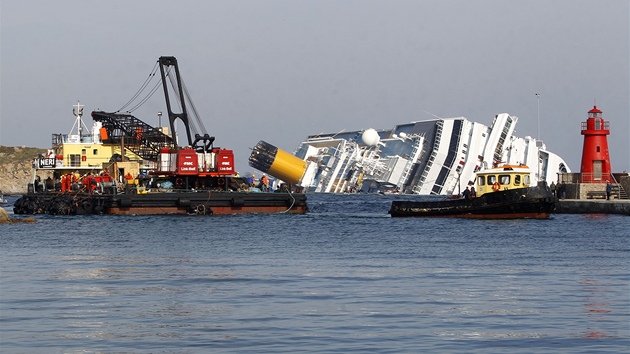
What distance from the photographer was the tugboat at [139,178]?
160ft

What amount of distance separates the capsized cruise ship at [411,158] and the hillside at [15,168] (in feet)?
217

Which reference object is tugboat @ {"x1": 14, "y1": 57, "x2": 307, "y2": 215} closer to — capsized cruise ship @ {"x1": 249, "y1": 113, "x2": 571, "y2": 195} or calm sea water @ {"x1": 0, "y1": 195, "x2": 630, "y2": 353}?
calm sea water @ {"x1": 0, "y1": 195, "x2": 630, "y2": 353}

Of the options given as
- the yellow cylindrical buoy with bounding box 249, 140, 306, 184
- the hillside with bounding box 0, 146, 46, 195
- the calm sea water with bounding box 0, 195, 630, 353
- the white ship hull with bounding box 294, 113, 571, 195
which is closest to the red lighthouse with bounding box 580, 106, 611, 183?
the calm sea water with bounding box 0, 195, 630, 353

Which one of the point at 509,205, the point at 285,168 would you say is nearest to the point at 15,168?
the point at 285,168

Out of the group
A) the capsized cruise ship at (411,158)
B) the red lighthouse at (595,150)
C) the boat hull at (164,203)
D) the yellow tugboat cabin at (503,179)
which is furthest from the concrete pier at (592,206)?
the capsized cruise ship at (411,158)

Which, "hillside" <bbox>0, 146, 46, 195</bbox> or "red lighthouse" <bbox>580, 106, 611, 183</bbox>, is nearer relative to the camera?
"red lighthouse" <bbox>580, 106, 611, 183</bbox>

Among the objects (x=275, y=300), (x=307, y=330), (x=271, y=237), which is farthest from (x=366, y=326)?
(x=271, y=237)

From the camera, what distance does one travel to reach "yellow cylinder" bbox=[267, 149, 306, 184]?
9094 centimetres

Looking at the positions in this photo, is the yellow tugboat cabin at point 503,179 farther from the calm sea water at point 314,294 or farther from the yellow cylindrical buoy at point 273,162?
the yellow cylindrical buoy at point 273,162

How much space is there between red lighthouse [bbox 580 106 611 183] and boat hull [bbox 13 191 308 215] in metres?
14.8

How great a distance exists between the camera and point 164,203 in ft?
159

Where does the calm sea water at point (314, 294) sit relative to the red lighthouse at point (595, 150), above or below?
below

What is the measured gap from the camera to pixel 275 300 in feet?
57.3

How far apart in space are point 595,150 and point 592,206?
3863 mm
